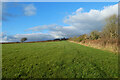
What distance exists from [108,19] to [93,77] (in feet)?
142

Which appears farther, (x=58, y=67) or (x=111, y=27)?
(x=111, y=27)

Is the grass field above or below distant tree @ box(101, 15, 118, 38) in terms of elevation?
below

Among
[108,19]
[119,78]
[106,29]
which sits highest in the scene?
[108,19]

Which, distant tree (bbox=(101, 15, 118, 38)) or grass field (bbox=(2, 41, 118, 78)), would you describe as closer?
grass field (bbox=(2, 41, 118, 78))

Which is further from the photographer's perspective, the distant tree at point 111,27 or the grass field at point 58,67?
the distant tree at point 111,27

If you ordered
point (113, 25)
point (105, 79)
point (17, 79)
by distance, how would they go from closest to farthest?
1. point (17, 79)
2. point (105, 79)
3. point (113, 25)

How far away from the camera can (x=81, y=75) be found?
26.2 feet

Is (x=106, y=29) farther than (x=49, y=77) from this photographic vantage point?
Yes

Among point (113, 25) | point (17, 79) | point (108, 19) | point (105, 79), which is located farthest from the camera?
point (108, 19)

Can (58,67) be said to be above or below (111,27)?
below

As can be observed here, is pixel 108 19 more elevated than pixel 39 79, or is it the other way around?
pixel 108 19

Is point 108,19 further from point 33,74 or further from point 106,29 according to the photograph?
point 33,74

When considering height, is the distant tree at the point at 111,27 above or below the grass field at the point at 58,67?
above

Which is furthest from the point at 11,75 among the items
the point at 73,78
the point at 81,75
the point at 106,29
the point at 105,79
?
the point at 106,29
